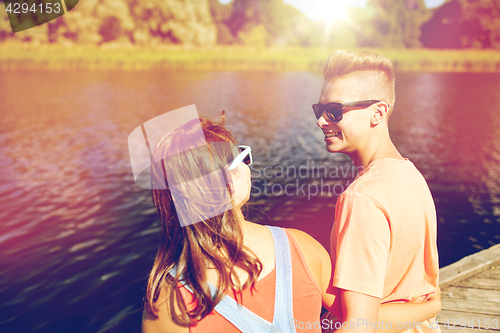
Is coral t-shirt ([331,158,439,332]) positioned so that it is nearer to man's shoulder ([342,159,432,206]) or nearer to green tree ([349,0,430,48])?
man's shoulder ([342,159,432,206])

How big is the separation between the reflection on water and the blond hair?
0.77 meters

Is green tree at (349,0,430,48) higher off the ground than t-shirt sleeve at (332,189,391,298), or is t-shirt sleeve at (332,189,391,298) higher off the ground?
green tree at (349,0,430,48)

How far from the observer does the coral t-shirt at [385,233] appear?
133 centimetres

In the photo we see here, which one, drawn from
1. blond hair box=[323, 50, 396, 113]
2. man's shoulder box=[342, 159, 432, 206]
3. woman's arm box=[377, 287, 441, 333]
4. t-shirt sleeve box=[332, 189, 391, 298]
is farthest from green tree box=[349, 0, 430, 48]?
t-shirt sleeve box=[332, 189, 391, 298]

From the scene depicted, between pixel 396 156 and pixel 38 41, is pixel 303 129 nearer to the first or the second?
pixel 396 156

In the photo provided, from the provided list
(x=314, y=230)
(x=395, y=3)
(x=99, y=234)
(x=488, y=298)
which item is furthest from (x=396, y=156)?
(x=395, y=3)

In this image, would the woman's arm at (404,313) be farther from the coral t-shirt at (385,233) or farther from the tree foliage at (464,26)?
the tree foliage at (464,26)

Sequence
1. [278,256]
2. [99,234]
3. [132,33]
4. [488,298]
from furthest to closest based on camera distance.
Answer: [132,33]
[99,234]
[488,298]
[278,256]

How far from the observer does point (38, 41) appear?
43.0 meters

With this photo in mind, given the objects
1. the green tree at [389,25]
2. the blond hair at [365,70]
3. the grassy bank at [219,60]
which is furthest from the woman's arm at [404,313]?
the green tree at [389,25]

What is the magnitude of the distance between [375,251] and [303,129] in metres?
13.8

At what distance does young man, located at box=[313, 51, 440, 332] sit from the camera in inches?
52.4

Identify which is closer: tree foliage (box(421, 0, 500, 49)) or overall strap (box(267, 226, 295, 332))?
overall strap (box(267, 226, 295, 332))

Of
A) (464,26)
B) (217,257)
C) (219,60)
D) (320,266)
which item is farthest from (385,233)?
(464,26)
